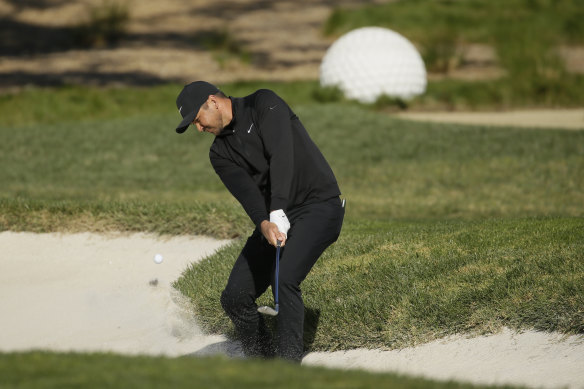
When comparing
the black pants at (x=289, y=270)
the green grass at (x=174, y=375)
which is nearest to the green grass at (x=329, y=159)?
Result: the black pants at (x=289, y=270)

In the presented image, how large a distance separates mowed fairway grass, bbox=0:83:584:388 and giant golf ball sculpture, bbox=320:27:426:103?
1.01 meters

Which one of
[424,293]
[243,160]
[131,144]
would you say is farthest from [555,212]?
[131,144]

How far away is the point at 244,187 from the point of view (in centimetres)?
535

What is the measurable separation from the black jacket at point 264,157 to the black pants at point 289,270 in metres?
0.13

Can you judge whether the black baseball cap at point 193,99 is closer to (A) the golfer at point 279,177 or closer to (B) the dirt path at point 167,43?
(A) the golfer at point 279,177

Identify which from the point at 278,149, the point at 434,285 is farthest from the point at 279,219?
the point at 434,285

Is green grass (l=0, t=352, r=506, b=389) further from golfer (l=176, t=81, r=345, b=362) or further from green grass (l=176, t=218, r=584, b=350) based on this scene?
green grass (l=176, t=218, r=584, b=350)

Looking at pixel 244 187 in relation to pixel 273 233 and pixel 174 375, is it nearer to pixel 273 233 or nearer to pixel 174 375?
pixel 273 233

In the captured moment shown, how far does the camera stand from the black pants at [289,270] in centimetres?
520

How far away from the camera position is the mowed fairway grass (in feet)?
20.4

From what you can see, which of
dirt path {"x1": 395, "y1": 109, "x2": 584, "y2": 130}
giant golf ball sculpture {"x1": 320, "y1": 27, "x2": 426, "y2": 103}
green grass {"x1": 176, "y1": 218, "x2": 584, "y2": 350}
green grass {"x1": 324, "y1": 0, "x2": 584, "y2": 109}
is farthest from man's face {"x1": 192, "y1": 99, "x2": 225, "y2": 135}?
green grass {"x1": 324, "y1": 0, "x2": 584, "y2": 109}

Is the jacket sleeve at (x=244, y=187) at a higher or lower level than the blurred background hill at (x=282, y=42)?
higher

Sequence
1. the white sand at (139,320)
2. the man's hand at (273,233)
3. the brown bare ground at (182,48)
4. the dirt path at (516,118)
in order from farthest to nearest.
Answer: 1. the brown bare ground at (182,48)
2. the dirt path at (516,118)
3. the white sand at (139,320)
4. the man's hand at (273,233)

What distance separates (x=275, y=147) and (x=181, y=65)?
1878cm
